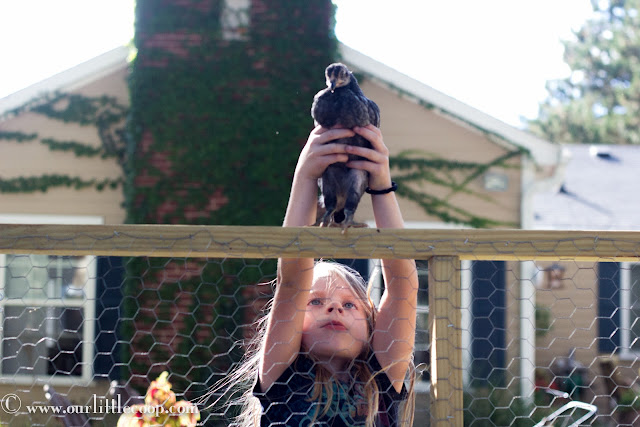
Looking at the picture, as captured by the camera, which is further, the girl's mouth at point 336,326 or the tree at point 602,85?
the tree at point 602,85

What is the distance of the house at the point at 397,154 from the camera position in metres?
6.70

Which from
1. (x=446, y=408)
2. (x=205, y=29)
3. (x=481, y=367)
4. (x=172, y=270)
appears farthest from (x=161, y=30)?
(x=446, y=408)

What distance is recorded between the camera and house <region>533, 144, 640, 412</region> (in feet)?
27.3

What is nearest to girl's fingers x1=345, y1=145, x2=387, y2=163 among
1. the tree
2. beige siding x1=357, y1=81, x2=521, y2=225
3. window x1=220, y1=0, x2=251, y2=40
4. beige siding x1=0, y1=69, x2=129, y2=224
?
window x1=220, y1=0, x2=251, y2=40

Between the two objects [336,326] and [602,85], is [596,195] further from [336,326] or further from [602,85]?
[602,85]

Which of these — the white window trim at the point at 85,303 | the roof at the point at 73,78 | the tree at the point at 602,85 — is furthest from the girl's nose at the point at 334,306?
the tree at the point at 602,85

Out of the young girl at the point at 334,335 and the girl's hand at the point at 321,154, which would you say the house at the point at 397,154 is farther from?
the girl's hand at the point at 321,154

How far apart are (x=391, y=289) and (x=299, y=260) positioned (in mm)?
298

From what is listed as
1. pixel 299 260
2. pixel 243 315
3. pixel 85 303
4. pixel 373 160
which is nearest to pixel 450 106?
pixel 243 315

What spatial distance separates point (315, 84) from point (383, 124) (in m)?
A: 0.88

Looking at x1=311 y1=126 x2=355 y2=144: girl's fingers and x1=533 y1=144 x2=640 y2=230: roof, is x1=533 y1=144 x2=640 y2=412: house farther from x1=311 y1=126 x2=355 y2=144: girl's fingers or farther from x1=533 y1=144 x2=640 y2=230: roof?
x1=311 y1=126 x2=355 y2=144: girl's fingers

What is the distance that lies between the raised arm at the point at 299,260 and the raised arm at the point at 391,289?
0.06 meters

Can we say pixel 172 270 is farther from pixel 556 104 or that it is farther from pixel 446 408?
pixel 556 104

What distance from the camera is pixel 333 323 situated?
1.65 meters
